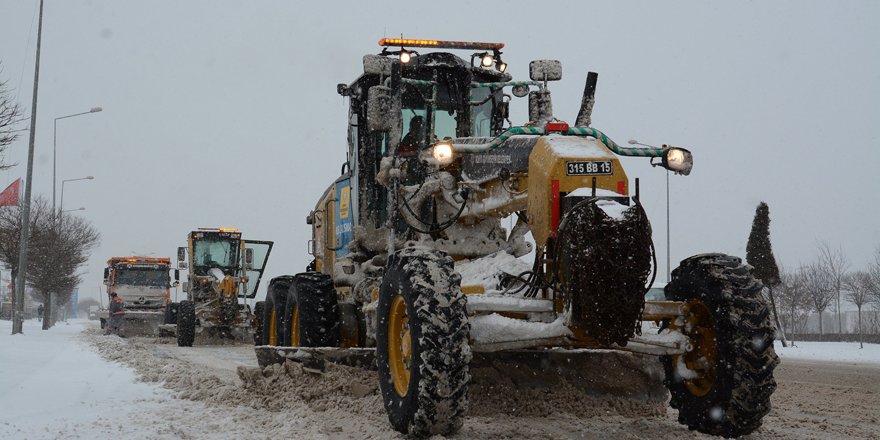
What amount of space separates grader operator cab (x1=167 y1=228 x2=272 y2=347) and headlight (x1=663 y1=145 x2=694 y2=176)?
1804 cm

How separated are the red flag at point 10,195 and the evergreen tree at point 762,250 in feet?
72.6

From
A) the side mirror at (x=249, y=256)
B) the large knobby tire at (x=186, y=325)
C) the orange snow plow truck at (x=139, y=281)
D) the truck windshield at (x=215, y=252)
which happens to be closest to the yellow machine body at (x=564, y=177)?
the large knobby tire at (x=186, y=325)

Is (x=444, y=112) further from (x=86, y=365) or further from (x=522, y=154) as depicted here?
(x=86, y=365)

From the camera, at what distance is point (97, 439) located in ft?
21.5

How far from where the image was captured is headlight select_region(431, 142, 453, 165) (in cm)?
672

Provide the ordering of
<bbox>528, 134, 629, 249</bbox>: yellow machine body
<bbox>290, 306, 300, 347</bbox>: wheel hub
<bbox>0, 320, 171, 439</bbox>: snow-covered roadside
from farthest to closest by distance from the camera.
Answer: <bbox>290, 306, 300, 347</bbox>: wheel hub, <bbox>0, 320, 171, 439</bbox>: snow-covered roadside, <bbox>528, 134, 629, 249</bbox>: yellow machine body

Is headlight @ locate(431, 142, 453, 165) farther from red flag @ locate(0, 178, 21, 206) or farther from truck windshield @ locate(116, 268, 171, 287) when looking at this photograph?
truck windshield @ locate(116, 268, 171, 287)

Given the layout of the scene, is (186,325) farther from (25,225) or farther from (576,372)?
(576,372)

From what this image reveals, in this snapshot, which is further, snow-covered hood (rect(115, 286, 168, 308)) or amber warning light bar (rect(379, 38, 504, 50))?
snow-covered hood (rect(115, 286, 168, 308))

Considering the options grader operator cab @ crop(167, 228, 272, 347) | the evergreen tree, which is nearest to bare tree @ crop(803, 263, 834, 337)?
the evergreen tree

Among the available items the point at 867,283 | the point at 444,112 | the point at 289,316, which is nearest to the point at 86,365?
the point at 289,316

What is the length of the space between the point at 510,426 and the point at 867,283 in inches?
1321

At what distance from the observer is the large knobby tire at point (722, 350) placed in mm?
6367

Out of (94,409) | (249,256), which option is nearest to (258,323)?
(94,409)
